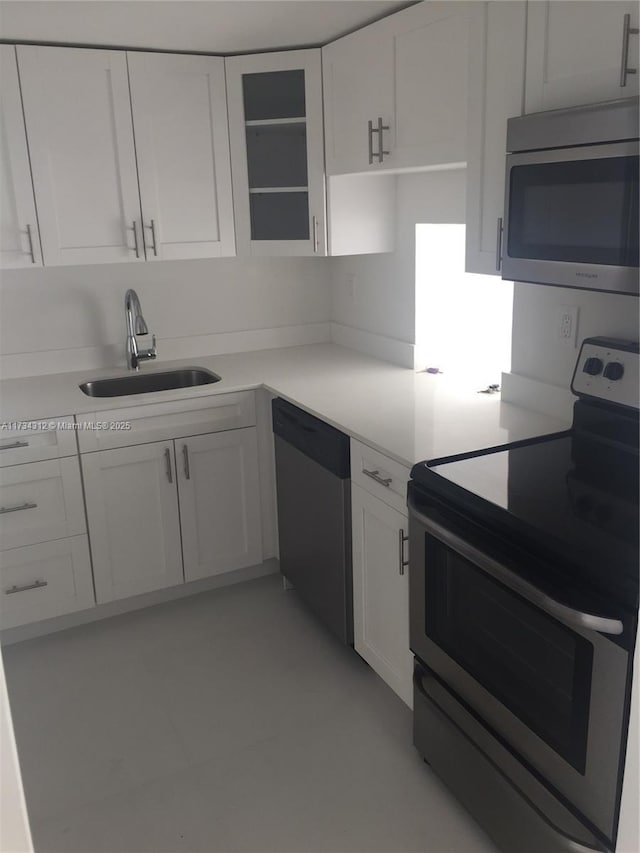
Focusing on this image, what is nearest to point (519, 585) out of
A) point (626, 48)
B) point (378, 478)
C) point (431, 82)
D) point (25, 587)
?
point (378, 478)

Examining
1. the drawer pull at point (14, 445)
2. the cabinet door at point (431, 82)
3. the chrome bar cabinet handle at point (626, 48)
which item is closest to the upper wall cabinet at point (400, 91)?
the cabinet door at point (431, 82)

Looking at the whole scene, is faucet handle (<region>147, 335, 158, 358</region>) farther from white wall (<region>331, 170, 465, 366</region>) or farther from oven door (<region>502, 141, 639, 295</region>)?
oven door (<region>502, 141, 639, 295</region>)

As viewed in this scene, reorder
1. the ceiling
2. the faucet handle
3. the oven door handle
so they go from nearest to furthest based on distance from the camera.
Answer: the oven door handle → the ceiling → the faucet handle

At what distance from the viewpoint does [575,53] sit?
5.34 ft

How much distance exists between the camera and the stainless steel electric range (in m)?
1.37

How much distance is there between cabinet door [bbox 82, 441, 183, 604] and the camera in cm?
270

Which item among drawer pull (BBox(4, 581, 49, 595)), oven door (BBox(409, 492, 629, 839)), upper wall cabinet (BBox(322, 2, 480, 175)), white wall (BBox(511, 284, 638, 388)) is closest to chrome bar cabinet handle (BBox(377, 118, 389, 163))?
upper wall cabinet (BBox(322, 2, 480, 175))

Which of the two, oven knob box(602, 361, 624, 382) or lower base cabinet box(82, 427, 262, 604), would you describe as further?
lower base cabinet box(82, 427, 262, 604)

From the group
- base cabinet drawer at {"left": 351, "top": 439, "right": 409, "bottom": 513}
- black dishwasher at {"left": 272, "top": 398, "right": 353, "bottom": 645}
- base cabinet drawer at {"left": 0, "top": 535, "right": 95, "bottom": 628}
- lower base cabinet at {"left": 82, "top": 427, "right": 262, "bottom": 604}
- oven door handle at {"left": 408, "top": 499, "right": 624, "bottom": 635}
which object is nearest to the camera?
oven door handle at {"left": 408, "top": 499, "right": 624, "bottom": 635}

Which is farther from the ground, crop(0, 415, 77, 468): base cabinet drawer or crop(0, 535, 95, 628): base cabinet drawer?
crop(0, 415, 77, 468): base cabinet drawer

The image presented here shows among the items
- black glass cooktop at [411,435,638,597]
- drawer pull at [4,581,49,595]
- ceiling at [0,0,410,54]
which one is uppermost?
ceiling at [0,0,410,54]

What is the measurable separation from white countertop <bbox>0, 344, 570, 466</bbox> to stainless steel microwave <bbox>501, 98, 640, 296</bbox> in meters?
0.53

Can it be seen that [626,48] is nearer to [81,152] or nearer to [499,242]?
[499,242]

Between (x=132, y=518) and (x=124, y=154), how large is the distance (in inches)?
54.1
